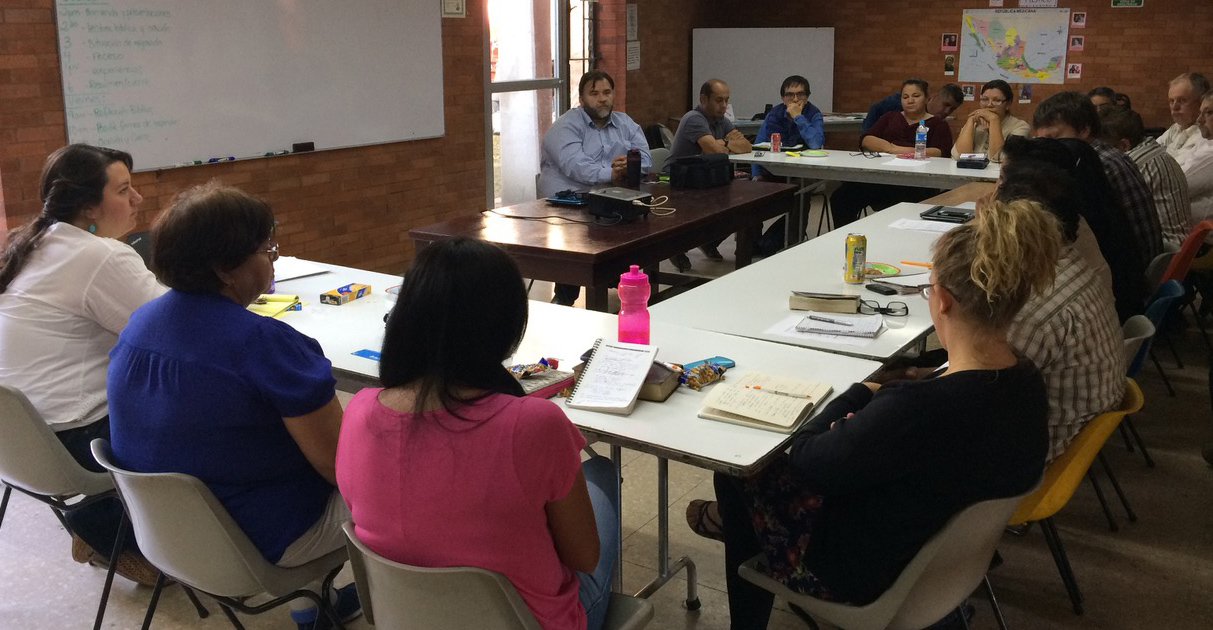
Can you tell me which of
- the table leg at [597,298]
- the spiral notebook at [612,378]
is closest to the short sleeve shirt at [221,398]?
the spiral notebook at [612,378]

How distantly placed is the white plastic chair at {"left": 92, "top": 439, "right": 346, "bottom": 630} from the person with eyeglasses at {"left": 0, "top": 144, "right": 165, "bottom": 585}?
1.93 feet

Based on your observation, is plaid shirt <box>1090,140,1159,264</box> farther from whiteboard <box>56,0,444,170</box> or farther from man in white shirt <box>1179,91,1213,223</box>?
whiteboard <box>56,0,444,170</box>

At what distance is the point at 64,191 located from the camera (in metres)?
2.66

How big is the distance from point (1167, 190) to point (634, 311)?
3070 mm

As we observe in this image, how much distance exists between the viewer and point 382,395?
1636mm

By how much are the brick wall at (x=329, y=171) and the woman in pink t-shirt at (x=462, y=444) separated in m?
3.59

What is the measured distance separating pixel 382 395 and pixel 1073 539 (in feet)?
7.64

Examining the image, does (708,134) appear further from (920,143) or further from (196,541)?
(196,541)

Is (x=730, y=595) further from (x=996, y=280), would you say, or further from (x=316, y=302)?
(x=316, y=302)

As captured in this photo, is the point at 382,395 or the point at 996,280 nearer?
the point at 382,395

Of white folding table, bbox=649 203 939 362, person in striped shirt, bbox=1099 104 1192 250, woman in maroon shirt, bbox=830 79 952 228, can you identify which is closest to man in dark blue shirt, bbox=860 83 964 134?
woman in maroon shirt, bbox=830 79 952 228

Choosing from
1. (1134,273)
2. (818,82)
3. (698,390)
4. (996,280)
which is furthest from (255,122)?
(818,82)

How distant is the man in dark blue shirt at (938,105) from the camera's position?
24.9 ft

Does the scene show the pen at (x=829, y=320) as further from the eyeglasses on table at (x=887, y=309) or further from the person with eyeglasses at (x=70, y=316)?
the person with eyeglasses at (x=70, y=316)
